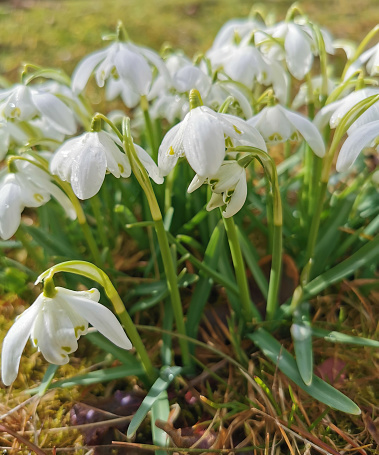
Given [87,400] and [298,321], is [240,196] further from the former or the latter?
[87,400]

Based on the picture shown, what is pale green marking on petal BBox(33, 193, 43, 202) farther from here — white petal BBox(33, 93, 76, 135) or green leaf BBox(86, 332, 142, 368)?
green leaf BBox(86, 332, 142, 368)

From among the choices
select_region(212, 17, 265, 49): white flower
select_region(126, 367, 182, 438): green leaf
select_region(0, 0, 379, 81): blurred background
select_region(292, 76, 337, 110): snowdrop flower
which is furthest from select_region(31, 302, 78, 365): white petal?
select_region(0, 0, 379, 81): blurred background

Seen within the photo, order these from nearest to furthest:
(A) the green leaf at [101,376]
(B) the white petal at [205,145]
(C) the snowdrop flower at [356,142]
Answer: (B) the white petal at [205,145], (C) the snowdrop flower at [356,142], (A) the green leaf at [101,376]

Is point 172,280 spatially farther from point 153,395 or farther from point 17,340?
point 17,340

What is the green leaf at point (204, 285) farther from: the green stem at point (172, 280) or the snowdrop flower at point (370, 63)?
the snowdrop flower at point (370, 63)

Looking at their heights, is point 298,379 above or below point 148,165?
below

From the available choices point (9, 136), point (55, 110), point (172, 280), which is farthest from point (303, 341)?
point (9, 136)

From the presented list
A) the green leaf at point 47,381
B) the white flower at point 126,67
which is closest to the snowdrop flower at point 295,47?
the white flower at point 126,67
